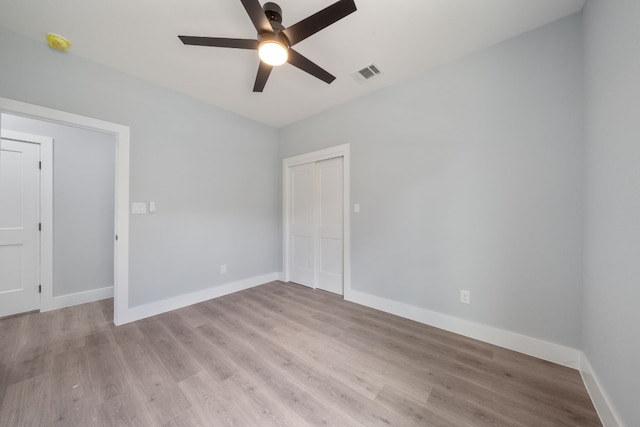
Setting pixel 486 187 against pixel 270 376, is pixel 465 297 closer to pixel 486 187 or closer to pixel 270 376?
pixel 486 187

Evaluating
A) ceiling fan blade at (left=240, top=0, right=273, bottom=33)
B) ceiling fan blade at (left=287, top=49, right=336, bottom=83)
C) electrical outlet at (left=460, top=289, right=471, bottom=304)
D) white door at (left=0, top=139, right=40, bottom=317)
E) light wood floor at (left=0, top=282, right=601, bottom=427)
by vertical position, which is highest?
ceiling fan blade at (left=240, top=0, right=273, bottom=33)

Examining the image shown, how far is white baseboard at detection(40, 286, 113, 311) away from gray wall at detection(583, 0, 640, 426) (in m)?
4.98

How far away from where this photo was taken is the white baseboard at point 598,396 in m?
1.15

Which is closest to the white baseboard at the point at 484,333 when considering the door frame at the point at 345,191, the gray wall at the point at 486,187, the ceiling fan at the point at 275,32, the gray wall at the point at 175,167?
the gray wall at the point at 486,187

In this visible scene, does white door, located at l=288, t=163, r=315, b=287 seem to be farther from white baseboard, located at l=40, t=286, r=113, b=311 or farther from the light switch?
white baseboard, located at l=40, t=286, r=113, b=311

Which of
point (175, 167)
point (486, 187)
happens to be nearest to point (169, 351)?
point (175, 167)

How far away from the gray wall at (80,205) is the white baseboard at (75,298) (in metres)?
0.06

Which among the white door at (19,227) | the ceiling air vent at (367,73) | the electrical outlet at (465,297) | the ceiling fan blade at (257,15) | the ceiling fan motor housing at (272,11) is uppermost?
the ceiling air vent at (367,73)

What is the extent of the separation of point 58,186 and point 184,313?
2316mm

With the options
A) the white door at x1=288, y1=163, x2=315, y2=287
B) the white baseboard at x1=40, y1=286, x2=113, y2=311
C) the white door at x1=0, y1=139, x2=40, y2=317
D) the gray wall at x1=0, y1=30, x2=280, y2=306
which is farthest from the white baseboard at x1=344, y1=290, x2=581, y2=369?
the white door at x1=0, y1=139, x2=40, y2=317

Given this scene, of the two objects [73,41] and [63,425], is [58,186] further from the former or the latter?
→ [63,425]

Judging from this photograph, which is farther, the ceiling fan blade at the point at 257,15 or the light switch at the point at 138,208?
the light switch at the point at 138,208

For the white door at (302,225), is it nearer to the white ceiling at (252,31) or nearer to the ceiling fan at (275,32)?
the white ceiling at (252,31)

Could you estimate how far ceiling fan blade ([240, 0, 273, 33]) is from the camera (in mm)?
1294
